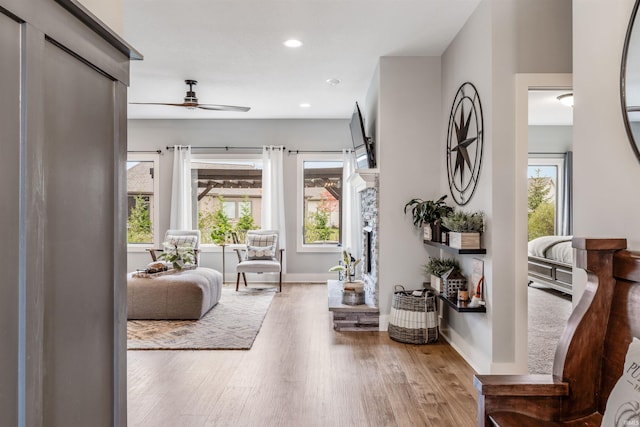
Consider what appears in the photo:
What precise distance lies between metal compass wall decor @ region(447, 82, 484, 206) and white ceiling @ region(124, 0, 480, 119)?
0.63 metres

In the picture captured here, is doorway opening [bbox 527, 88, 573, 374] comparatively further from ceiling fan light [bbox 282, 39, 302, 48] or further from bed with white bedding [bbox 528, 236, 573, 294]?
ceiling fan light [bbox 282, 39, 302, 48]

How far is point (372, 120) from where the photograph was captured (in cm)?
509

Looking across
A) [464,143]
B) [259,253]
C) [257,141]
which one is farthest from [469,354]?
[257,141]

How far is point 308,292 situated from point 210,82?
10.5 ft

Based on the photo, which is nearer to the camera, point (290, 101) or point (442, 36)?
point (442, 36)

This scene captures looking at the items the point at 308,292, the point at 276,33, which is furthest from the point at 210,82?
the point at 308,292

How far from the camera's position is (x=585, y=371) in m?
1.37

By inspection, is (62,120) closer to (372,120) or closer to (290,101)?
(372,120)

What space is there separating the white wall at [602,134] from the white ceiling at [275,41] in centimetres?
170

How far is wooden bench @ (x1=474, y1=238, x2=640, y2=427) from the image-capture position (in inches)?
53.1

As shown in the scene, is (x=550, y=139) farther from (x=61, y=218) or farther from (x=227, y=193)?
(x=61, y=218)

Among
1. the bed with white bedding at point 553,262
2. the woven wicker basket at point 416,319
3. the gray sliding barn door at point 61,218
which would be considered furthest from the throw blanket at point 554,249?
the gray sliding barn door at point 61,218

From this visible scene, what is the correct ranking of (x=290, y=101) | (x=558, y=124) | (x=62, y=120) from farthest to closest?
(x=558, y=124) → (x=290, y=101) → (x=62, y=120)

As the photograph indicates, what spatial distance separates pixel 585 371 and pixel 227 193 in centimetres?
667
